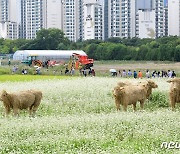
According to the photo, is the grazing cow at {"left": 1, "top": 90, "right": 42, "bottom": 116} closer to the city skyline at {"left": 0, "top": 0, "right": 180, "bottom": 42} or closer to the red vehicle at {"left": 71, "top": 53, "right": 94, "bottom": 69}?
the red vehicle at {"left": 71, "top": 53, "right": 94, "bottom": 69}

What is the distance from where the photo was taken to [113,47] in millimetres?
79688

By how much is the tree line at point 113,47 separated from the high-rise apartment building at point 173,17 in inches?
1027

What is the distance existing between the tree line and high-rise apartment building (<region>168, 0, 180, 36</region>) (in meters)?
26.1

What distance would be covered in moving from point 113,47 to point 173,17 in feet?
164

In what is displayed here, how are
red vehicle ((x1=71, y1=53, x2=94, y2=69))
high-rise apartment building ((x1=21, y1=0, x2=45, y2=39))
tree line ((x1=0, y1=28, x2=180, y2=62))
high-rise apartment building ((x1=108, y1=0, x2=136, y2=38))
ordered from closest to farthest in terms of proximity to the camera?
red vehicle ((x1=71, y1=53, x2=94, y2=69)), tree line ((x1=0, y1=28, x2=180, y2=62)), high-rise apartment building ((x1=108, y1=0, x2=136, y2=38)), high-rise apartment building ((x1=21, y1=0, x2=45, y2=39))

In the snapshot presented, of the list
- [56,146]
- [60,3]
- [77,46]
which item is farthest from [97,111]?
[60,3]

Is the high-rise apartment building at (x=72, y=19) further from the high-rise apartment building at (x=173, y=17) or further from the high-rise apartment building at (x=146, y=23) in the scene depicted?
the high-rise apartment building at (x=173, y=17)

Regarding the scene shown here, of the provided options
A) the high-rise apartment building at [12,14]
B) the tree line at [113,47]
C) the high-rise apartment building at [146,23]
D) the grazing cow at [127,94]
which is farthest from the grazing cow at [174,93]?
the high-rise apartment building at [12,14]

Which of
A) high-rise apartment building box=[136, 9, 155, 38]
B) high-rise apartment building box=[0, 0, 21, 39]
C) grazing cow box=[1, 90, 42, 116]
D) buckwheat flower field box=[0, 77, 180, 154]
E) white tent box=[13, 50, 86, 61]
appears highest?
high-rise apartment building box=[0, 0, 21, 39]

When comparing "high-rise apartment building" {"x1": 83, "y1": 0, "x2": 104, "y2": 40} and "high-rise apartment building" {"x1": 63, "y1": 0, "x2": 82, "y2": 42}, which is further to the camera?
"high-rise apartment building" {"x1": 63, "y1": 0, "x2": 82, "y2": 42}

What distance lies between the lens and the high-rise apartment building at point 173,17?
124938 mm

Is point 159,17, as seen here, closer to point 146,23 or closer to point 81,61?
point 146,23

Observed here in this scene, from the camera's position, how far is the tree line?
72.4 meters

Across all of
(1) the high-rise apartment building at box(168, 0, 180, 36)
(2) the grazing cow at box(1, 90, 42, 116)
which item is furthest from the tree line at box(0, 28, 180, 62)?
(2) the grazing cow at box(1, 90, 42, 116)
